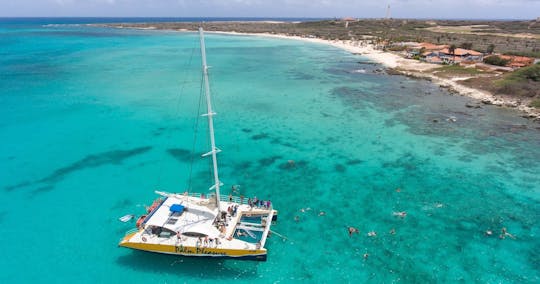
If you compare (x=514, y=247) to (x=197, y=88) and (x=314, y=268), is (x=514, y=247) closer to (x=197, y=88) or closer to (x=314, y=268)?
(x=314, y=268)

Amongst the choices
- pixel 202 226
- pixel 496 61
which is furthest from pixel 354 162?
pixel 496 61

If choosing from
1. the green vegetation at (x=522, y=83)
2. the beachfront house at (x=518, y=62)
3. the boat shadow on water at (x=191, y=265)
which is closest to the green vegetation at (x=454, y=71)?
the beachfront house at (x=518, y=62)

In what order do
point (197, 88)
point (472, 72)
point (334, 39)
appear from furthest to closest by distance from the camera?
point (334, 39) → point (472, 72) → point (197, 88)

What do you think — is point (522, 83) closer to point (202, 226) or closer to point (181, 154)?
point (181, 154)

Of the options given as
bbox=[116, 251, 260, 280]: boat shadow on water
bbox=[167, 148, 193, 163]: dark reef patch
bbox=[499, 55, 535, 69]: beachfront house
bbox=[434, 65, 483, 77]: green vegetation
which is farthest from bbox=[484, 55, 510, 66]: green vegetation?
bbox=[116, 251, 260, 280]: boat shadow on water

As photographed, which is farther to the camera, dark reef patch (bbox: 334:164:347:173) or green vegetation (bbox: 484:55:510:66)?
green vegetation (bbox: 484:55:510:66)

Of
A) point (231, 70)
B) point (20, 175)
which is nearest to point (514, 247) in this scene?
point (20, 175)

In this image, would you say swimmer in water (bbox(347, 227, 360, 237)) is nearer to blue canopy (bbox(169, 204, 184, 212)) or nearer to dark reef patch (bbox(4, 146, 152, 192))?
blue canopy (bbox(169, 204, 184, 212))
